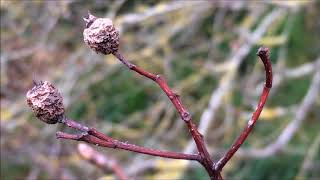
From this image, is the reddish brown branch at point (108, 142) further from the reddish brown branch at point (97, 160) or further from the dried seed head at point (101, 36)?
the reddish brown branch at point (97, 160)

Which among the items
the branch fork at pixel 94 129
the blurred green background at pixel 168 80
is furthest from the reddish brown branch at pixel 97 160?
the blurred green background at pixel 168 80

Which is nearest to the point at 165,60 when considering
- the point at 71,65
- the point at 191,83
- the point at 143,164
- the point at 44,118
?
the point at 191,83

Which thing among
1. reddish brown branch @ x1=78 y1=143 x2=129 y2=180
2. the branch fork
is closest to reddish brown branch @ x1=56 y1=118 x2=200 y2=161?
the branch fork

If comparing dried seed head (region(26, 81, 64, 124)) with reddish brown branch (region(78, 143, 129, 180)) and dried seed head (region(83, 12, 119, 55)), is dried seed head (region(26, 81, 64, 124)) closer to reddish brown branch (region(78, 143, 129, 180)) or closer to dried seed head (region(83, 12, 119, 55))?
dried seed head (region(83, 12, 119, 55))

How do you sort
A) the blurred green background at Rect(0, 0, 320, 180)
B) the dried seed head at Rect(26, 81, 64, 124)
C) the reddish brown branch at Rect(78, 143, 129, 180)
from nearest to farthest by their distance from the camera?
the dried seed head at Rect(26, 81, 64, 124), the reddish brown branch at Rect(78, 143, 129, 180), the blurred green background at Rect(0, 0, 320, 180)

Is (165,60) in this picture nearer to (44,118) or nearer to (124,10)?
(124,10)

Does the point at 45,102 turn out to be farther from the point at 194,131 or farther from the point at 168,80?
the point at 168,80
